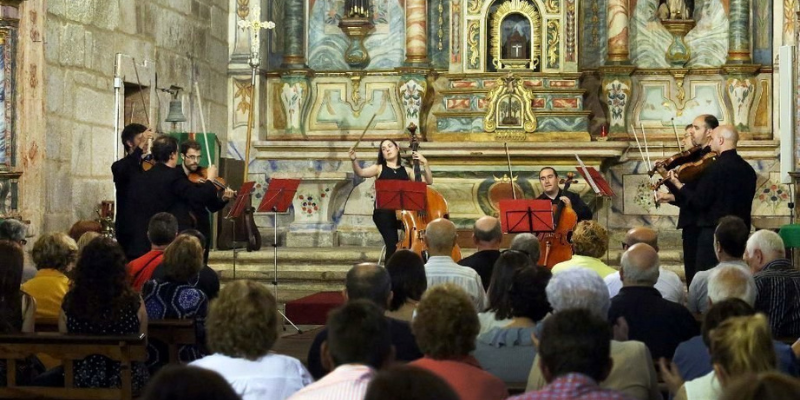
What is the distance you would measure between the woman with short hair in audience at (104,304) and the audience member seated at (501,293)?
140cm

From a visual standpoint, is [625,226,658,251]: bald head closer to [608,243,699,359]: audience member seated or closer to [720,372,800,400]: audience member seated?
[608,243,699,359]: audience member seated

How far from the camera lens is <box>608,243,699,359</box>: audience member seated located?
526 cm

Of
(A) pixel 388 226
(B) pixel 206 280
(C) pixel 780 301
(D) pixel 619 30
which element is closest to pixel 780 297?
(C) pixel 780 301

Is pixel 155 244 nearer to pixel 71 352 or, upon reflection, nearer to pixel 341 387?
pixel 71 352

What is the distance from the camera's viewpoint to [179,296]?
600cm

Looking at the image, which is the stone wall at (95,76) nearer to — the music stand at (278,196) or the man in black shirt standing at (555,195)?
the music stand at (278,196)

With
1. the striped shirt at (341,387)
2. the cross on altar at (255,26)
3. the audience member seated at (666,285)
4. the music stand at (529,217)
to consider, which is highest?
the cross on altar at (255,26)

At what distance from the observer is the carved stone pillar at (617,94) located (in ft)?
49.2

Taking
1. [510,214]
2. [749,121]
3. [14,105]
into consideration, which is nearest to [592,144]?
[749,121]

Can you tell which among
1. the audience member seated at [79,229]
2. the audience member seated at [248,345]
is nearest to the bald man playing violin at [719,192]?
the audience member seated at [79,229]

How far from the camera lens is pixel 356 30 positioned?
50.8 feet

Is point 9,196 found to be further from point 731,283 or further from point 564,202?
point 731,283

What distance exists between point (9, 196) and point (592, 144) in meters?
6.32

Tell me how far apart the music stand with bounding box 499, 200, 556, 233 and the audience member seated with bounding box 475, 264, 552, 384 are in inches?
185
